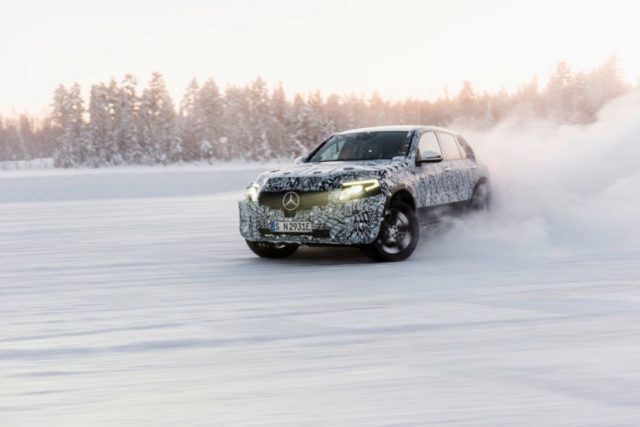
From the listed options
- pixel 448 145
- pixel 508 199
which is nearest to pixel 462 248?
pixel 448 145

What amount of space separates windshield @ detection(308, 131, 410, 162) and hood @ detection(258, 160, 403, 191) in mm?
440

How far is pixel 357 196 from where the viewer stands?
30.0ft

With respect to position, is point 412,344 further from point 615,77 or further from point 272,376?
point 615,77

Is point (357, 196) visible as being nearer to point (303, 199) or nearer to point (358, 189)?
point (358, 189)

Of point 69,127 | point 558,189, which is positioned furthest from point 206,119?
point 558,189

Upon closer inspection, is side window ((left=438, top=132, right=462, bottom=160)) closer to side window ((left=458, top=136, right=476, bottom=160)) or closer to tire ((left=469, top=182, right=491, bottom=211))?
side window ((left=458, top=136, right=476, bottom=160))

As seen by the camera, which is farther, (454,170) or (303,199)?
(454,170)

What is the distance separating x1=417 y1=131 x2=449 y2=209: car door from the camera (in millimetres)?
10125

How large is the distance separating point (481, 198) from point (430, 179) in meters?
1.75

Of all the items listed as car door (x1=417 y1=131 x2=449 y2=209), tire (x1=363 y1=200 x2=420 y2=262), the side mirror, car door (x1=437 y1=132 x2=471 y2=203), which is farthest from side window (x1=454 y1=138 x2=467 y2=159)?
tire (x1=363 y1=200 x2=420 y2=262)

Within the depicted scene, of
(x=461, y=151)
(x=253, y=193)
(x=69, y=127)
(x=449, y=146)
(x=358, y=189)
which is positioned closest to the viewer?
(x=358, y=189)

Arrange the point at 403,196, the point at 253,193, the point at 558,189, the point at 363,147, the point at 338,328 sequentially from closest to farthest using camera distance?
the point at 338,328 → the point at 253,193 → the point at 403,196 → the point at 363,147 → the point at 558,189

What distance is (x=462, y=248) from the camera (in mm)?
10523

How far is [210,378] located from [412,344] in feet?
4.78
